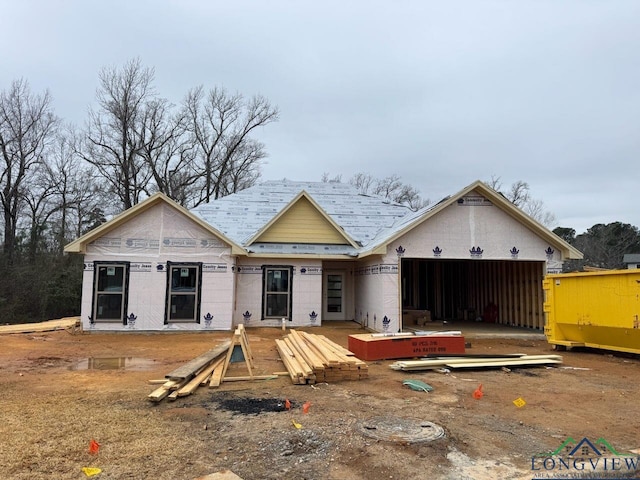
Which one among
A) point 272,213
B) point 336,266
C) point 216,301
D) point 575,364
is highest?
point 272,213

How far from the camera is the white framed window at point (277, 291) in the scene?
16609 millimetres

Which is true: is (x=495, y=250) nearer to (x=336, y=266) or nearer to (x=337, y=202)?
(x=336, y=266)

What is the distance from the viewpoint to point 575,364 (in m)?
9.87

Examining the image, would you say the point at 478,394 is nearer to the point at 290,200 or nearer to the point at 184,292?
the point at 184,292

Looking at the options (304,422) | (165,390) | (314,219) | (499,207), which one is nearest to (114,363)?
(165,390)

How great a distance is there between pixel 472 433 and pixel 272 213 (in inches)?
630

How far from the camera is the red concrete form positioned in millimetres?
9977

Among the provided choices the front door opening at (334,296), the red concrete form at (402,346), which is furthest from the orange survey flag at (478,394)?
the front door opening at (334,296)

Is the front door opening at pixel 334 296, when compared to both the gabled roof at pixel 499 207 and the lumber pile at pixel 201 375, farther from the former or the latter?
the lumber pile at pixel 201 375

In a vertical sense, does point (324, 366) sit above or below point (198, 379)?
above

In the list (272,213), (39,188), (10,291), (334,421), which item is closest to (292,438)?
(334,421)

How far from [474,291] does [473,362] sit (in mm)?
12168

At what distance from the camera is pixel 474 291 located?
67.4 ft

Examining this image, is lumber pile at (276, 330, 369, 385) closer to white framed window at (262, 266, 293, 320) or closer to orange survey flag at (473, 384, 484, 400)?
orange survey flag at (473, 384, 484, 400)
